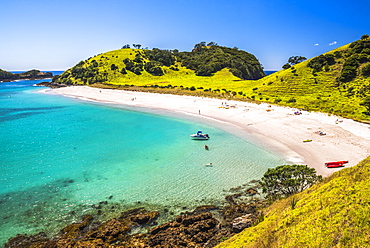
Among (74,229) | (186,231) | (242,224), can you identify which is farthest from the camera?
(74,229)

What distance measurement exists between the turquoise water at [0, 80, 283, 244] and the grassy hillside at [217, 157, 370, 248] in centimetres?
1154

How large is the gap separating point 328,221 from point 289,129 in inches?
1431

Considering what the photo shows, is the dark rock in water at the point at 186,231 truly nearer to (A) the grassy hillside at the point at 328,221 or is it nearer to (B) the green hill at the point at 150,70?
(A) the grassy hillside at the point at 328,221

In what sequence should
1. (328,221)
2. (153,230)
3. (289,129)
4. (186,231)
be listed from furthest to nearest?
1. (289,129)
2. (153,230)
3. (186,231)
4. (328,221)

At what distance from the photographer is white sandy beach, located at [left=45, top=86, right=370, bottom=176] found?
29.7 m

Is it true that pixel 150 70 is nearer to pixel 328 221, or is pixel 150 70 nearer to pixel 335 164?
pixel 335 164

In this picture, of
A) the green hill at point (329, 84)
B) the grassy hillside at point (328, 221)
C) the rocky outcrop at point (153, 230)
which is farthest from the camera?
the green hill at point (329, 84)

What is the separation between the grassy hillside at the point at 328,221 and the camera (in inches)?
293

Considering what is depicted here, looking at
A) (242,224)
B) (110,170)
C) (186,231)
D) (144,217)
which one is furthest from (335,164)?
(110,170)

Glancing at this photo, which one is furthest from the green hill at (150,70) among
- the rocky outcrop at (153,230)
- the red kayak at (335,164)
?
the rocky outcrop at (153,230)

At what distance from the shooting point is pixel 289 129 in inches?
1626

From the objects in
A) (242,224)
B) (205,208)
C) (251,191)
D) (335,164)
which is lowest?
(205,208)

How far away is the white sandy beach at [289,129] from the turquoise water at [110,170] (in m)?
4.14

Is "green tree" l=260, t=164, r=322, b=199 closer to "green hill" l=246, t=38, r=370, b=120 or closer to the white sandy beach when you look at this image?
the white sandy beach
